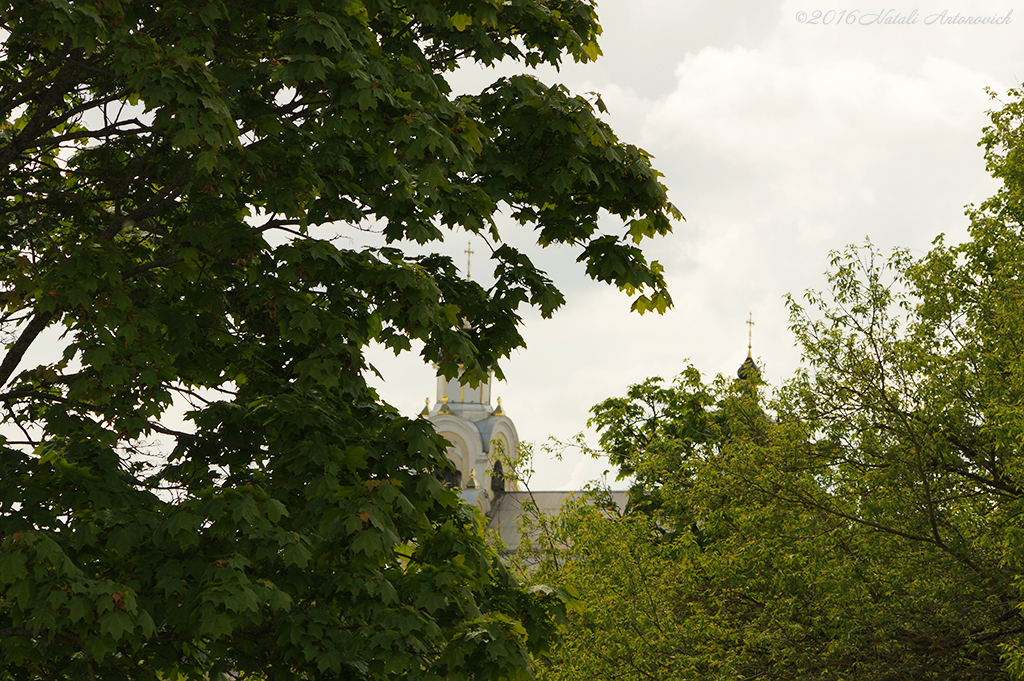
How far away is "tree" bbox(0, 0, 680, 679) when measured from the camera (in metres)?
6.59

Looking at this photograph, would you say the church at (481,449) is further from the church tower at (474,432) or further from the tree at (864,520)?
the tree at (864,520)

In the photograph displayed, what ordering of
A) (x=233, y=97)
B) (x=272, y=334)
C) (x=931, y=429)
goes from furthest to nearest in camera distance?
(x=931, y=429), (x=272, y=334), (x=233, y=97)

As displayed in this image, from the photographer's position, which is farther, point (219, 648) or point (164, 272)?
point (164, 272)

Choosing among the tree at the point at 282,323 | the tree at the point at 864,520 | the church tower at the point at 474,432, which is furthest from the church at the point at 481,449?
the tree at the point at 282,323

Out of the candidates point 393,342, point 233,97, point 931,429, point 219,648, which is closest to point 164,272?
point 233,97

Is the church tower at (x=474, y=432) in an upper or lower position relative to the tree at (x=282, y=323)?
upper

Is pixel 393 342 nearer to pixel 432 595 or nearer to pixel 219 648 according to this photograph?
pixel 432 595

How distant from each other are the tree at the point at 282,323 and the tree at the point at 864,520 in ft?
23.9

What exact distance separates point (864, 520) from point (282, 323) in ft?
33.7

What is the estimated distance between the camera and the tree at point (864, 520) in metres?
14.1

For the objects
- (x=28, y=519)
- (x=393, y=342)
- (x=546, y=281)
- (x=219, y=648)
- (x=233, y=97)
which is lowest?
(x=219, y=648)

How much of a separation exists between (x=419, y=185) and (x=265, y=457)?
2253 mm

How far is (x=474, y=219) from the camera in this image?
789cm

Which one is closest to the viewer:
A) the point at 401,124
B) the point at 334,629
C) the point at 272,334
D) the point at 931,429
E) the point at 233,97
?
the point at 334,629
